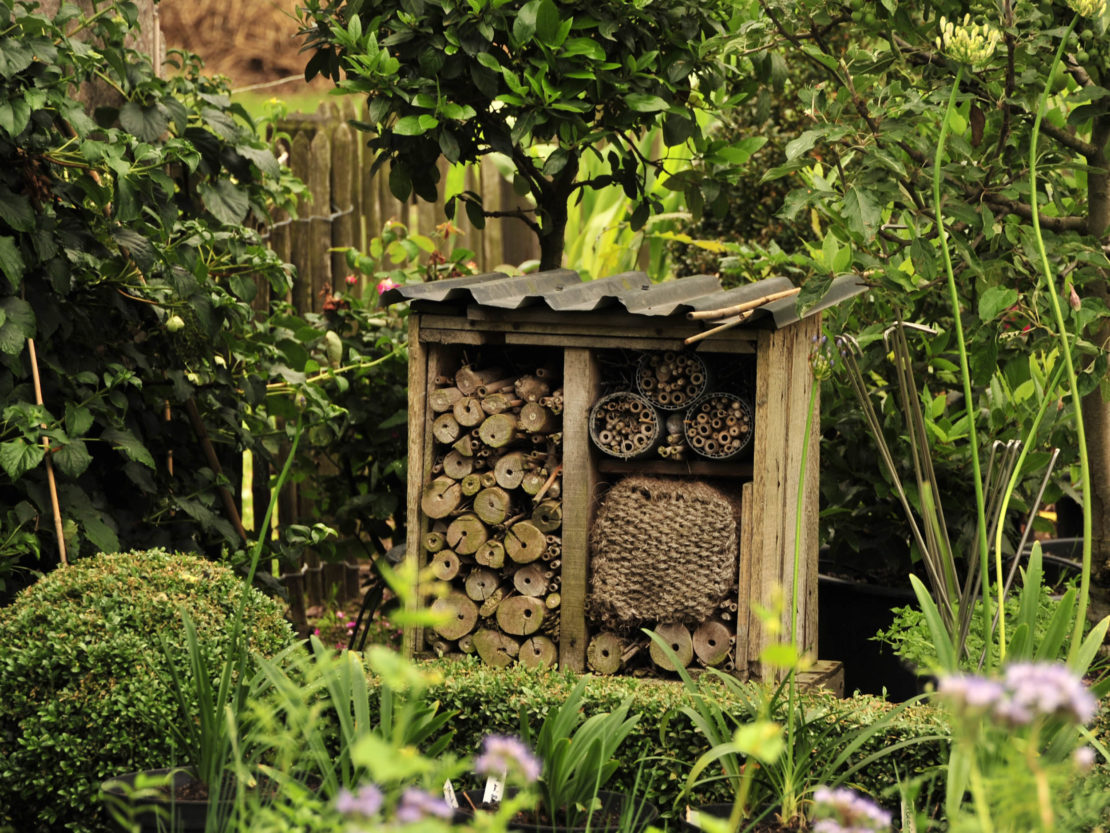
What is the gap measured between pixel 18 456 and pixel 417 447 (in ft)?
3.05

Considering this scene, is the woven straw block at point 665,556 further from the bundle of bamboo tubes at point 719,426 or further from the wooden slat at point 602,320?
the wooden slat at point 602,320

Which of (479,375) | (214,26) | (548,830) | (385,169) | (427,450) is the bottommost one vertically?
(548,830)

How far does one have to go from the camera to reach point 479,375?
3143 mm

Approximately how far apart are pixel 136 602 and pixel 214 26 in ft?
28.8

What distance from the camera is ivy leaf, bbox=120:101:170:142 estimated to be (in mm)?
3303

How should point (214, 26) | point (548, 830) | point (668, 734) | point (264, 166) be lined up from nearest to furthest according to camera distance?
point (548, 830) → point (668, 734) → point (264, 166) → point (214, 26)

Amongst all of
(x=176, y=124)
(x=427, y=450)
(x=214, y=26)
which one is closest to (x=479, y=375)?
(x=427, y=450)

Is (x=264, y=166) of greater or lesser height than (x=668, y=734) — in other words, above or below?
above

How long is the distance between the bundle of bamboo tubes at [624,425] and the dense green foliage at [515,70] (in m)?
0.76

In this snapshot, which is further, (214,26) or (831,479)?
(214,26)

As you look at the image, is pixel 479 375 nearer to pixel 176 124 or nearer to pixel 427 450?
pixel 427 450

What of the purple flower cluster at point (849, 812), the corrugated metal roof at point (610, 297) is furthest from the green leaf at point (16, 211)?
the purple flower cluster at point (849, 812)

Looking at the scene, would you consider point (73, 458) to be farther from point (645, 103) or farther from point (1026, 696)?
point (1026, 696)

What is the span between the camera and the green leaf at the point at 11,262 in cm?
289
